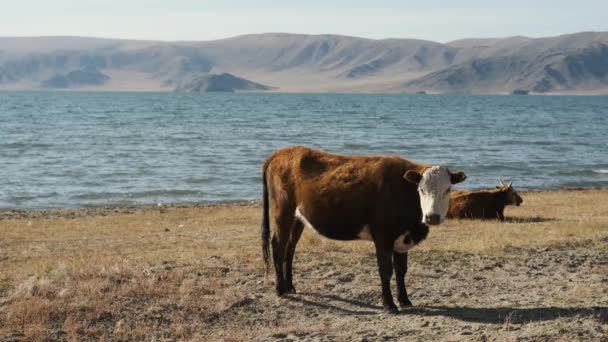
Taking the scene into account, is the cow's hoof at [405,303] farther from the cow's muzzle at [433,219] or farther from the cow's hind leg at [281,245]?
the cow's hind leg at [281,245]

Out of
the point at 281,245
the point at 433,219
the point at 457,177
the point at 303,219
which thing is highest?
the point at 457,177

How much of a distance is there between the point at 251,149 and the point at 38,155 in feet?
46.8

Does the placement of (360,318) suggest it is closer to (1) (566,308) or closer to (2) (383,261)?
(2) (383,261)

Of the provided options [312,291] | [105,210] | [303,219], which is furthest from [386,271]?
[105,210]

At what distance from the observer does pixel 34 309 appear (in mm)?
11023

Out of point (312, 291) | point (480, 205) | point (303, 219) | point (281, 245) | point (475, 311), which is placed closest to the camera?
point (475, 311)

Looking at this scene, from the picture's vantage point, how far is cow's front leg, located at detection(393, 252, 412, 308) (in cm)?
1160

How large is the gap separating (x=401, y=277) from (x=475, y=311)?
1.13 metres

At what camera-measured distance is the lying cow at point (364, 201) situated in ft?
36.0

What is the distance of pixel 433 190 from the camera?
10.7m

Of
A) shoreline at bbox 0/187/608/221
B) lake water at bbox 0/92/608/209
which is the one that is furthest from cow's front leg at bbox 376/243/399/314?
lake water at bbox 0/92/608/209

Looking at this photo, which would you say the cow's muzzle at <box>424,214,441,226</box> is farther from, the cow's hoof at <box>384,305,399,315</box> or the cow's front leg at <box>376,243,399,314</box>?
the cow's hoof at <box>384,305,399,315</box>

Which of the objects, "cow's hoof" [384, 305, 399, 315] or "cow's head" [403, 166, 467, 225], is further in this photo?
"cow's hoof" [384, 305, 399, 315]

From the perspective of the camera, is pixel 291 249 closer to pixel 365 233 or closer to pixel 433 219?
pixel 365 233
